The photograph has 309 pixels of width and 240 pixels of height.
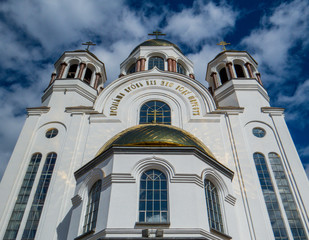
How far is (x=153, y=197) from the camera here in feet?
37.8

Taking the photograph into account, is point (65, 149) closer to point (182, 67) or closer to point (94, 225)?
point (94, 225)

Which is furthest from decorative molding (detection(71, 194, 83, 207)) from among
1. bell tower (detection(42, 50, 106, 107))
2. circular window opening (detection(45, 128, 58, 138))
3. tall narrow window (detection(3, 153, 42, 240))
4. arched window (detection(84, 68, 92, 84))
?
arched window (detection(84, 68, 92, 84))

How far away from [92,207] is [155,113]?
7.99 meters

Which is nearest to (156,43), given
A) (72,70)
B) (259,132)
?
(72,70)

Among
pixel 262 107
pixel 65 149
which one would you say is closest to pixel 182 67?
pixel 262 107

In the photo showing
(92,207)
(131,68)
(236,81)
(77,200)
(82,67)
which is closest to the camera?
(92,207)

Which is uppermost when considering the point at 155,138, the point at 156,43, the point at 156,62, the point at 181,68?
the point at 156,43

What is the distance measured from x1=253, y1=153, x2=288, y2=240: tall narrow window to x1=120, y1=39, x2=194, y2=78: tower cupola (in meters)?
11.1

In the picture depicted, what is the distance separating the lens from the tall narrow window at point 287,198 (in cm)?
1362

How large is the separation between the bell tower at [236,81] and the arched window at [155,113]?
13.7 feet

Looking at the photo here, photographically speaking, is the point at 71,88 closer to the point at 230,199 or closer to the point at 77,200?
the point at 77,200

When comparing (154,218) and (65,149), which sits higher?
(65,149)

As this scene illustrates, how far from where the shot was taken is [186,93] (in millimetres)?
20125

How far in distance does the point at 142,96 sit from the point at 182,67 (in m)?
7.93
